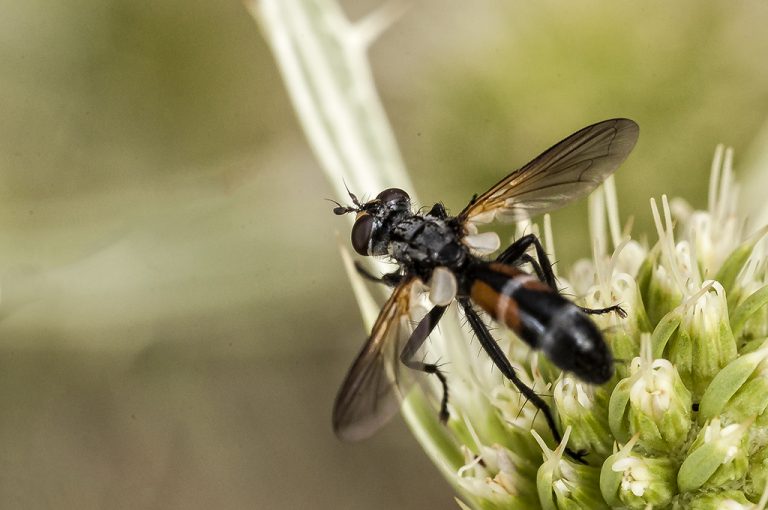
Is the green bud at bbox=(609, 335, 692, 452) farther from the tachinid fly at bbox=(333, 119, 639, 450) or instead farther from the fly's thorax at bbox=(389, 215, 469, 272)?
the fly's thorax at bbox=(389, 215, 469, 272)

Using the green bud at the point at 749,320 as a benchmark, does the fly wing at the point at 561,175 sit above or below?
above

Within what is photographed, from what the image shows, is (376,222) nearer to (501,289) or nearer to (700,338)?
(501,289)

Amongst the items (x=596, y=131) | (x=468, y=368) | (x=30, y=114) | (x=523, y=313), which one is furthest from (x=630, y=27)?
(x=30, y=114)

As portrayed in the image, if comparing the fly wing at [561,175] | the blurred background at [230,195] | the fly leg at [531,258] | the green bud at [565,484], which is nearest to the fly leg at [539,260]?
the fly leg at [531,258]

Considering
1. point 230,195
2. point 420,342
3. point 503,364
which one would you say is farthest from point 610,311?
point 230,195

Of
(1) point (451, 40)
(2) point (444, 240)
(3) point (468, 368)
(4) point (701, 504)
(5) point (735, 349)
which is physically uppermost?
(1) point (451, 40)

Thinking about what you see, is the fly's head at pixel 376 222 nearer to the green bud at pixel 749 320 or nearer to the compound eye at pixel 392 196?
the compound eye at pixel 392 196

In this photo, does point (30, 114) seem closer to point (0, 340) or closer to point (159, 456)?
point (0, 340)
